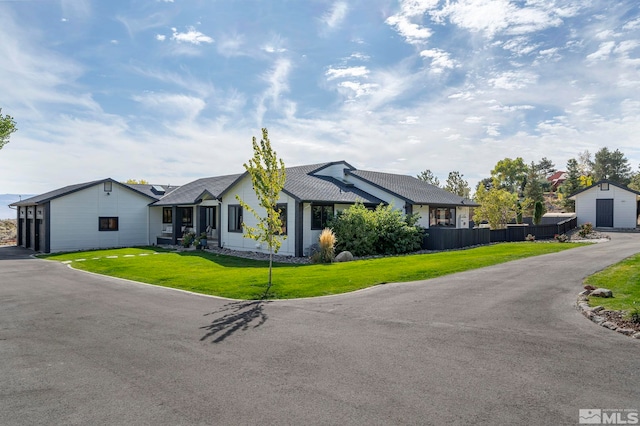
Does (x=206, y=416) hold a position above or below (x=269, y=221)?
below

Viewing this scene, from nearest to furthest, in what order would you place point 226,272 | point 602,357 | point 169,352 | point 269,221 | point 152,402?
point 152,402, point 602,357, point 169,352, point 269,221, point 226,272

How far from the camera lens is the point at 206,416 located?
188 inches

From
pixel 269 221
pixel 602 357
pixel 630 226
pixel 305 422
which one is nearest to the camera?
pixel 305 422

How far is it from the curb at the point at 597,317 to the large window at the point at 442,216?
61.3 feet

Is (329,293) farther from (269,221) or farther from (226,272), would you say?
(226,272)

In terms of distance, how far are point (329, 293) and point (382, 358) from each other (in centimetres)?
575

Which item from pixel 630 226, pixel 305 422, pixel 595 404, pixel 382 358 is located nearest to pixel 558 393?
pixel 595 404

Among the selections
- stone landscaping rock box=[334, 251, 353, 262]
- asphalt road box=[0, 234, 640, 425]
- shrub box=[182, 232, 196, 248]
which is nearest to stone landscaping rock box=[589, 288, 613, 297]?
asphalt road box=[0, 234, 640, 425]

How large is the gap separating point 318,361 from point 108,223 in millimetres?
30899

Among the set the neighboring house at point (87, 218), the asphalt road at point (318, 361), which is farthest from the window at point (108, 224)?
the asphalt road at point (318, 361)

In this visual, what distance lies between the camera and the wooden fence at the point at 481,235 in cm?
2492

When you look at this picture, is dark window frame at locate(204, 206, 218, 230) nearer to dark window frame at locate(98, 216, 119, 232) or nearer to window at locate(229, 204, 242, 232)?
window at locate(229, 204, 242, 232)

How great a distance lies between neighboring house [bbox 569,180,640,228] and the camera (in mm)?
36281

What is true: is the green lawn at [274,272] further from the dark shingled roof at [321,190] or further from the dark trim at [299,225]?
the dark shingled roof at [321,190]
